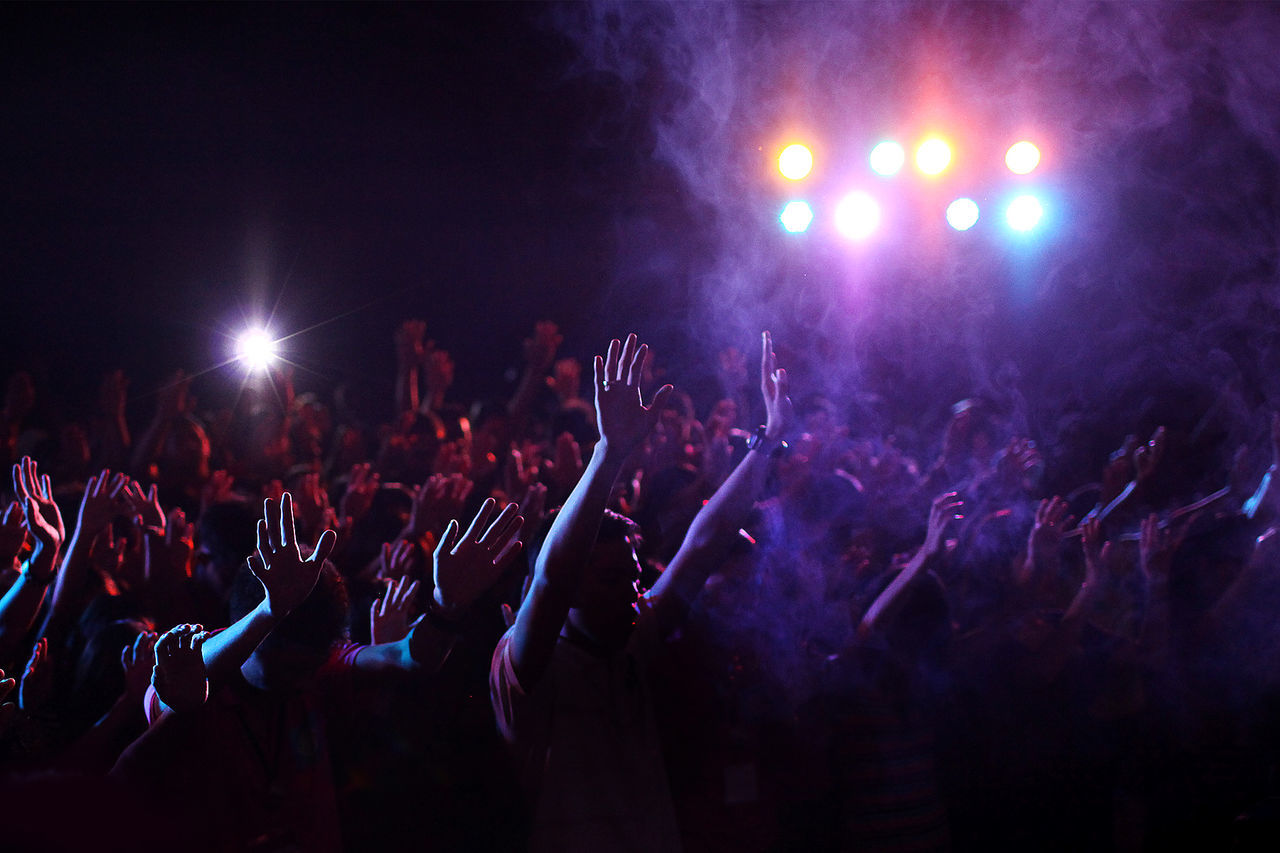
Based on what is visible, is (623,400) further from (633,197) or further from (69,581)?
(633,197)

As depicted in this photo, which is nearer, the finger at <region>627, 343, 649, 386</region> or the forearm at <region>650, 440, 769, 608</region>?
the finger at <region>627, 343, 649, 386</region>

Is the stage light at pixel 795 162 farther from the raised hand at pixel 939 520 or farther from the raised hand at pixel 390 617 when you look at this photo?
the raised hand at pixel 390 617

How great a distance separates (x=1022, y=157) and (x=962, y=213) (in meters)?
0.46

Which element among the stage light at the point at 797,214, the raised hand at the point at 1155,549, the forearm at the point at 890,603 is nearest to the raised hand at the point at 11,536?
the forearm at the point at 890,603

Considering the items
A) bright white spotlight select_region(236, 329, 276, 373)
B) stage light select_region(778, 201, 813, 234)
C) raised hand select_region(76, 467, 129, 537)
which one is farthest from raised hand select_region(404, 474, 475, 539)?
bright white spotlight select_region(236, 329, 276, 373)

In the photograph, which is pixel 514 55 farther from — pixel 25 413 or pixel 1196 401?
pixel 1196 401

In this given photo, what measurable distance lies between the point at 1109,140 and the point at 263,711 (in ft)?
18.3

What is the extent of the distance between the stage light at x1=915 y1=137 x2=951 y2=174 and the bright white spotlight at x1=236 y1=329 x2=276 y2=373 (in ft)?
16.9

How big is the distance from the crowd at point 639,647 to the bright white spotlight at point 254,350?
2215 mm

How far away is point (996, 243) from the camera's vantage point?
5793 mm

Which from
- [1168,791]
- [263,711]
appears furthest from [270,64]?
[1168,791]

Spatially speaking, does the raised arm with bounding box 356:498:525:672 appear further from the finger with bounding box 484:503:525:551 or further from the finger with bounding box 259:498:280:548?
the finger with bounding box 259:498:280:548

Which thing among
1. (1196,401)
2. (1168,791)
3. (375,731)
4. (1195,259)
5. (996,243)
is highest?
(996,243)

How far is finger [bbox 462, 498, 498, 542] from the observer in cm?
213
